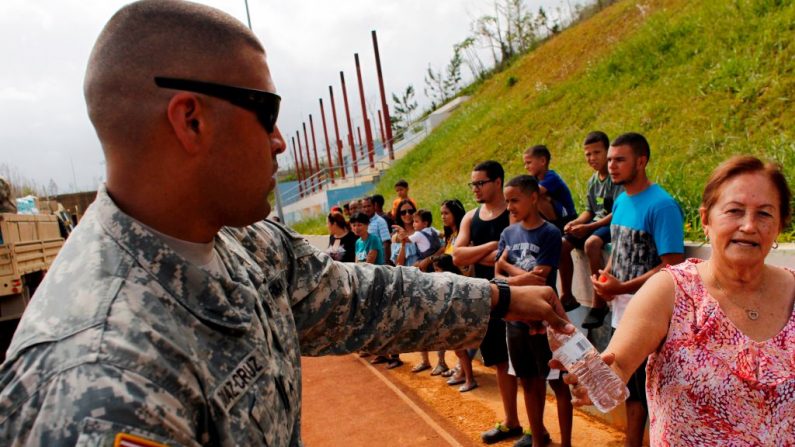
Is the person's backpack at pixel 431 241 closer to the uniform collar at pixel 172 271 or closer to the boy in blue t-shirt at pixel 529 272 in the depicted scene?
the boy in blue t-shirt at pixel 529 272

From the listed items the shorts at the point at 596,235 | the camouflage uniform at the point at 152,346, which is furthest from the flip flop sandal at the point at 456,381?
the camouflage uniform at the point at 152,346

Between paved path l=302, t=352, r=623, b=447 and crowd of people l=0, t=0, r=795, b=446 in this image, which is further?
paved path l=302, t=352, r=623, b=447

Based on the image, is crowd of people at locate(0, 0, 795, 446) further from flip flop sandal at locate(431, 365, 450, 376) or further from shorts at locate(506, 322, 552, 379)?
flip flop sandal at locate(431, 365, 450, 376)

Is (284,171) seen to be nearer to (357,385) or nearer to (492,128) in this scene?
(492,128)

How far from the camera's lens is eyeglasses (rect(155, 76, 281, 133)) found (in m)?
1.37

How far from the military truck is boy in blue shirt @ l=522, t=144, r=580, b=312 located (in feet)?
25.9

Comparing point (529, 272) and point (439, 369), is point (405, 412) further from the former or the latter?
point (529, 272)

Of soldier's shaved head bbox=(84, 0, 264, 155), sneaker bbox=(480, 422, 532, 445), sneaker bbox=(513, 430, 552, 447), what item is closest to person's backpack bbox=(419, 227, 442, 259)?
sneaker bbox=(480, 422, 532, 445)

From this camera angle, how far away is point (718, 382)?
217 centimetres

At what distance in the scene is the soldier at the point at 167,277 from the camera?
1.05m

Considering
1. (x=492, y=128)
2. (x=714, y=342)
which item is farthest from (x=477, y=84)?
(x=714, y=342)

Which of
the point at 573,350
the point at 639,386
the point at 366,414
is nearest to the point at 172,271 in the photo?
the point at 573,350

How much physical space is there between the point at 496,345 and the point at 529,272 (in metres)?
1.05

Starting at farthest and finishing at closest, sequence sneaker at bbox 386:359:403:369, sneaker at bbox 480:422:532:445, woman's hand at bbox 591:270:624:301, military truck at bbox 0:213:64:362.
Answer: military truck at bbox 0:213:64:362 < sneaker at bbox 386:359:403:369 < sneaker at bbox 480:422:532:445 < woman's hand at bbox 591:270:624:301
